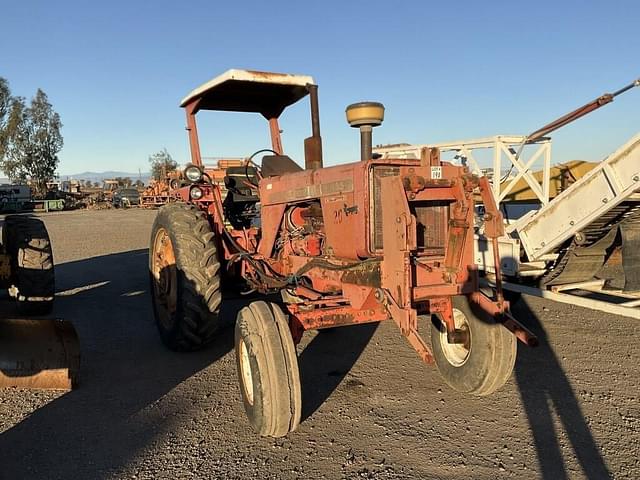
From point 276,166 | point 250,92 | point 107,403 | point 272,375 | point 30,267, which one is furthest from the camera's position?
point 30,267

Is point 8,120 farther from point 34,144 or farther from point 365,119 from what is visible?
point 365,119

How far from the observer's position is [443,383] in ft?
14.0

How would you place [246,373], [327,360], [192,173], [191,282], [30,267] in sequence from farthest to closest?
[30,267], [192,173], [327,360], [191,282], [246,373]

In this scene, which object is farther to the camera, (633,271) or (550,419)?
(633,271)

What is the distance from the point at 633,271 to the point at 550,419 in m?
2.36

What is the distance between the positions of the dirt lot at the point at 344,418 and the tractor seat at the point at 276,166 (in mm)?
1760

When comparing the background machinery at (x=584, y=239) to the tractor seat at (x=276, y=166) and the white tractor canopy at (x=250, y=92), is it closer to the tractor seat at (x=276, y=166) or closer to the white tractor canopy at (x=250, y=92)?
the tractor seat at (x=276, y=166)

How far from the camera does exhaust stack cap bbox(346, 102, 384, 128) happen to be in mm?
3760

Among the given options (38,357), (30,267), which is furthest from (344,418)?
(30,267)

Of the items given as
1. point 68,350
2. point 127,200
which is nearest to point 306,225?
point 68,350

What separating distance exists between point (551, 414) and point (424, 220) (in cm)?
164

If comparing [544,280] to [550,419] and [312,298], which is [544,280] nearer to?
[550,419]

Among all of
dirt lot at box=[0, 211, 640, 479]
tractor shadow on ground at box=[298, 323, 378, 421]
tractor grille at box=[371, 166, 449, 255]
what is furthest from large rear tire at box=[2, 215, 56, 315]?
tractor grille at box=[371, 166, 449, 255]

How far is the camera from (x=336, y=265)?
3809mm
